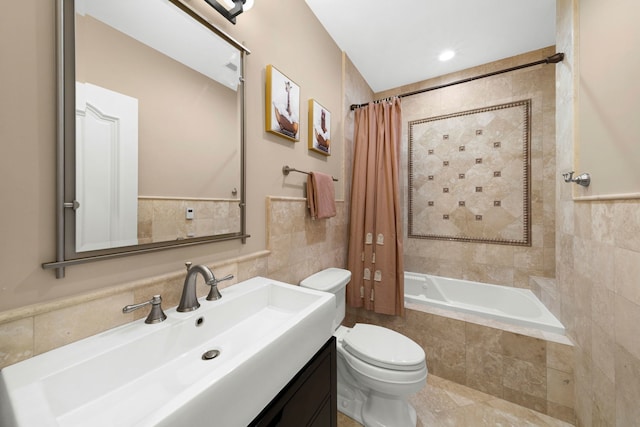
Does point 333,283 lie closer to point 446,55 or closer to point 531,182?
point 531,182

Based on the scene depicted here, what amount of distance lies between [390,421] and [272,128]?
1.74 meters

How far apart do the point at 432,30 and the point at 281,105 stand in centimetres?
143

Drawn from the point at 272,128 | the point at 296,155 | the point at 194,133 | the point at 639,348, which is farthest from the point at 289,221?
the point at 639,348

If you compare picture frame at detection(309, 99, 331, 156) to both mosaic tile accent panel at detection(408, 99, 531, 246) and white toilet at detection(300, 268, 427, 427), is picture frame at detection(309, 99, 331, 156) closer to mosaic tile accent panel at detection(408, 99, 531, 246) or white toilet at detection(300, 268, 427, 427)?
white toilet at detection(300, 268, 427, 427)

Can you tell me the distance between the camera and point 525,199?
2.08 m

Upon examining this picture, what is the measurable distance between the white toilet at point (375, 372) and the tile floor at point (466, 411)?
11cm

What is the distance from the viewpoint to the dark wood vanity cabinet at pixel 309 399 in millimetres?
654

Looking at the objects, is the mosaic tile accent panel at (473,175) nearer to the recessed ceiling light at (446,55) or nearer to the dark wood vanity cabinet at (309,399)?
the recessed ceiling light at (446,55)

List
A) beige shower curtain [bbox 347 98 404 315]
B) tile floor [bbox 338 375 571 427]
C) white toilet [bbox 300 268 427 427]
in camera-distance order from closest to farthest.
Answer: white toilet [bbox 300 268 427 427] → tile floor [bbox 338 375 571 427] → beige shower curtain [bbox 347 98 404 315]

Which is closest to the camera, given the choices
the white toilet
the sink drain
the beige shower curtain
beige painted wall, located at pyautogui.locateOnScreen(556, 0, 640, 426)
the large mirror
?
the large mirror

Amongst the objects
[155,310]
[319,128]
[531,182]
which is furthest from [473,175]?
[155,310]

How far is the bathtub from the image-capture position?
1584 millimetres

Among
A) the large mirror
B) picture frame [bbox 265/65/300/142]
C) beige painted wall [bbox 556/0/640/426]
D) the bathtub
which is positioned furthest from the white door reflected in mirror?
the bathtub

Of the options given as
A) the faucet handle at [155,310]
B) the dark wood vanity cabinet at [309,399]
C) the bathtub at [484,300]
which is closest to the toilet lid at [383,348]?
the dark wood vanity cabinet at [309,399]
